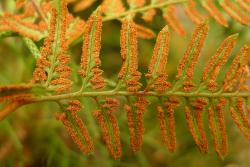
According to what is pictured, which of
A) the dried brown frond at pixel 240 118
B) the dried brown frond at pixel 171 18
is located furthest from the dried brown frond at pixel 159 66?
the dried brown frond at pixel 171 18

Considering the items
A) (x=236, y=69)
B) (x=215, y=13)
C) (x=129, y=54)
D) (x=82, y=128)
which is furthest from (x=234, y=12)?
(x=82, y=128)

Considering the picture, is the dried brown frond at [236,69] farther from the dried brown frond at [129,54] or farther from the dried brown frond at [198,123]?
the dried brown frond at [129,54]

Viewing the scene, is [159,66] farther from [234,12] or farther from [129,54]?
[234,12]

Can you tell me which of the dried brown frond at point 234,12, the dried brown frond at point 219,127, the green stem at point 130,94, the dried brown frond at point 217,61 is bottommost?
the dried brown frond at point 219,127

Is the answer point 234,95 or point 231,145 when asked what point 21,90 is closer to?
point 234,95

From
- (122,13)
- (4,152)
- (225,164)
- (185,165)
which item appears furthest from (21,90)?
(225,164)

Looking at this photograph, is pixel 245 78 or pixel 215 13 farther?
pixel 215 13

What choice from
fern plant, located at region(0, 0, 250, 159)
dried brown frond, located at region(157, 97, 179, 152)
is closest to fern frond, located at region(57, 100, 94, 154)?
fern plant, located at region(0, 0, 250, 159)
